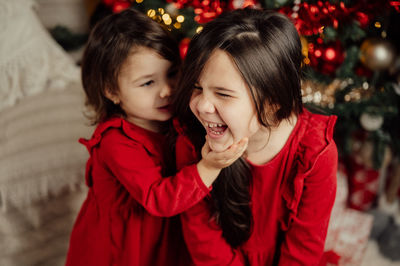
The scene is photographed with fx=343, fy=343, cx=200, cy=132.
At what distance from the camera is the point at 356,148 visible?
143cm

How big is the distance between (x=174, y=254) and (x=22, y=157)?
0.60 meters

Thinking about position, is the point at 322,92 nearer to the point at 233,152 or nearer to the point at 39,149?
the point at 233,152

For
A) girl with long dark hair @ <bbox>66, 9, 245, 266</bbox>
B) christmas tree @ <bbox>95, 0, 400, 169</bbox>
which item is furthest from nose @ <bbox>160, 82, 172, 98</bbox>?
christmas tree @ <bbox>95, 0, 400, 169</bbox>

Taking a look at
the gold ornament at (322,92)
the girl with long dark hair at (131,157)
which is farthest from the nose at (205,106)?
the gold ornament at (322,92)

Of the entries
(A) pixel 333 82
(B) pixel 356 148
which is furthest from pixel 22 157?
(B) pixel 356 148

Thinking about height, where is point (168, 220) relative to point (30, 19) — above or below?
below

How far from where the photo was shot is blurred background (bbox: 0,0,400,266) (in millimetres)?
1105

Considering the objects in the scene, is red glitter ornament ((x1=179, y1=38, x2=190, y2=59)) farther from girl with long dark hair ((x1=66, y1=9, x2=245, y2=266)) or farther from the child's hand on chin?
the child's hand on chin

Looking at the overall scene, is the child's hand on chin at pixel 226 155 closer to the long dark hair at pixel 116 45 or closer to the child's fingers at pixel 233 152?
the child's fingers at pixel 233 152

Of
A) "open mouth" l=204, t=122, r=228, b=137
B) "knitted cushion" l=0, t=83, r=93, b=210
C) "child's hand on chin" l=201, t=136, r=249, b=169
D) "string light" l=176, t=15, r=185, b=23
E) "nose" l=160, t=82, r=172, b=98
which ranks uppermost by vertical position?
"string light" l=176, t=15, r=185, b=23

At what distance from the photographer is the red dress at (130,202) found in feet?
2.53

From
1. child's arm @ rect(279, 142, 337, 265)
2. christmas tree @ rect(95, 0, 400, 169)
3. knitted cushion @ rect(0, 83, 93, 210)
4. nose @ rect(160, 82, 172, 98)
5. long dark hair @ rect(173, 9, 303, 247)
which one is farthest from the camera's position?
knitted cushion @ rect(0, 83, 93, 210)

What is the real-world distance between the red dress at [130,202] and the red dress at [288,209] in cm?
11

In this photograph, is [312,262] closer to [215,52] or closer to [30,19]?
[215,52]
